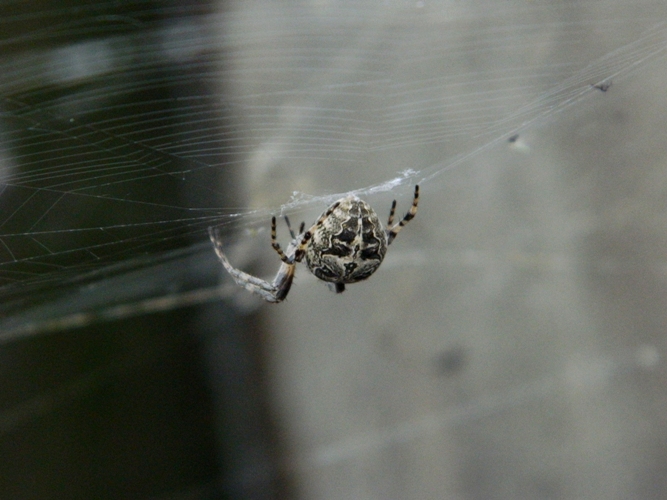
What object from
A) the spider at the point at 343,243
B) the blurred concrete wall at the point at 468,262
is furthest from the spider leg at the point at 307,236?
the blurred concrete wall at the point at 468,262

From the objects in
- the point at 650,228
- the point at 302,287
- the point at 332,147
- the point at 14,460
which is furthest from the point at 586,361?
the point at 14,460

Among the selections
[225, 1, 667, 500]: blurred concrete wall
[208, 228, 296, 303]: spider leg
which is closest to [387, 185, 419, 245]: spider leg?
[208, 228, 296, 303]: spider leg

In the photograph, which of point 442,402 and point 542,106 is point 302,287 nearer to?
point 442,402

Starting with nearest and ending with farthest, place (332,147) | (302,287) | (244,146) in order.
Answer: (332,147) → (244,146) → (302,287)

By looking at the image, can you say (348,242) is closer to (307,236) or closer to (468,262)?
(307,236)

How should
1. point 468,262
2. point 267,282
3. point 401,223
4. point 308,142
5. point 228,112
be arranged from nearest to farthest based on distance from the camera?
1. point 401,223
2. point 267,282
3. point 308,142
4. point 228,112
5. point 468,262

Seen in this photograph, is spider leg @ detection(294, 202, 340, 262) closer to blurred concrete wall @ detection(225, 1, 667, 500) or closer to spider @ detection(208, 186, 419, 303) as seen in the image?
spider @ detection(208, 186, 419, 303)

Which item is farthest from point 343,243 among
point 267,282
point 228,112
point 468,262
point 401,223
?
point 468,262
